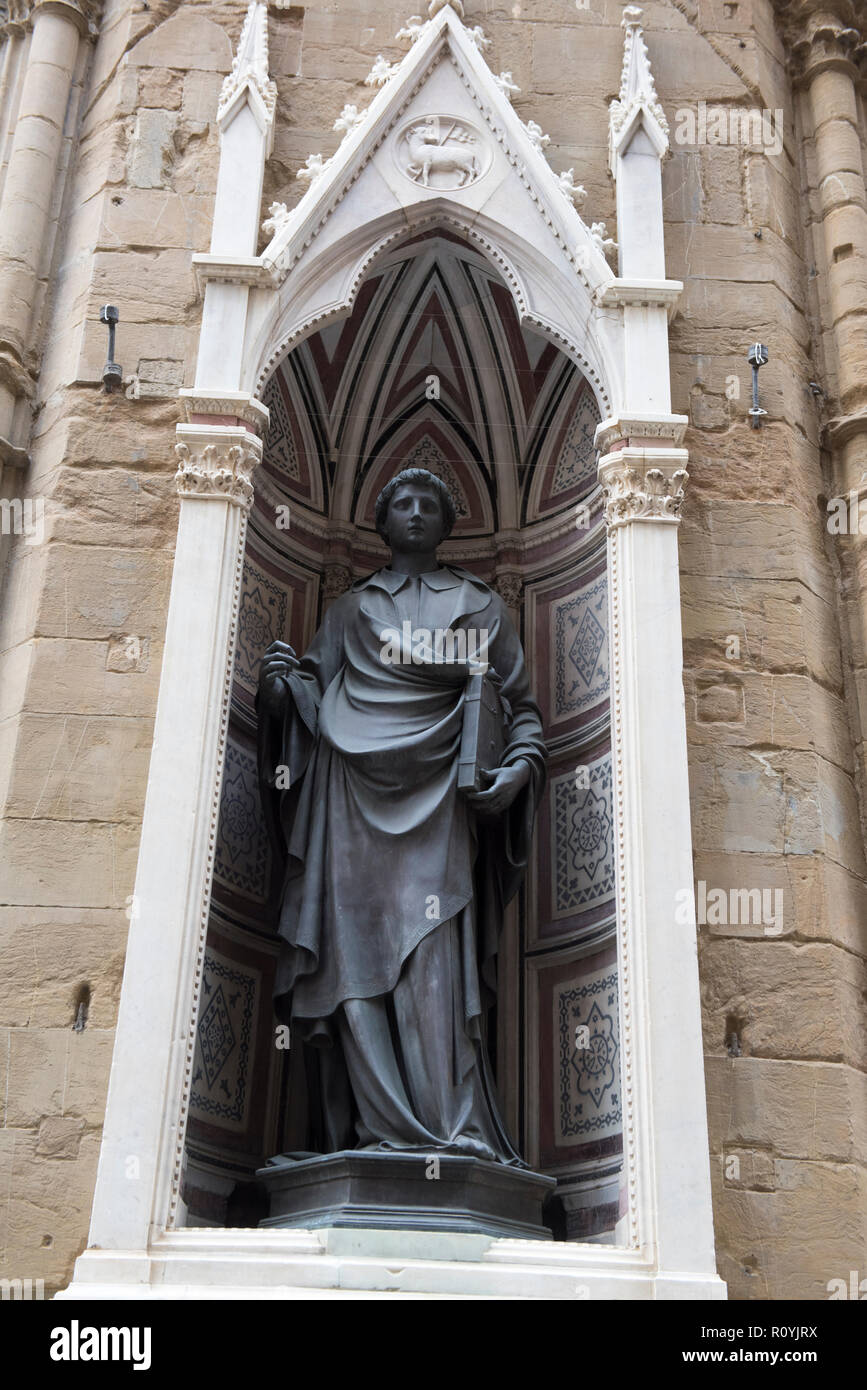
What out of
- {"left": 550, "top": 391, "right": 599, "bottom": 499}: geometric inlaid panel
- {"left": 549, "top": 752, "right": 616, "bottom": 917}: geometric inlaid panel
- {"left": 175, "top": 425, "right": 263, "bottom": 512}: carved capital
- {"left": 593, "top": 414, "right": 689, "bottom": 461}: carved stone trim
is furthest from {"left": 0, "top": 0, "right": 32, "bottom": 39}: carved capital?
{"left": 549, "top": 752, "right": 616, "bottom": 917}: geometric inlaid panel

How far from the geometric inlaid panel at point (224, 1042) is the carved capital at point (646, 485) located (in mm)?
2229

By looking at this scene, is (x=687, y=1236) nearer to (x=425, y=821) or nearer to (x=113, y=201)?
(x=425, y=821)

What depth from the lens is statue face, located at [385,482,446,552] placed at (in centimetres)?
668

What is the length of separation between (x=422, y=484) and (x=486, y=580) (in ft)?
2.55

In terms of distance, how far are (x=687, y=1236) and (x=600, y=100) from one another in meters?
5.06

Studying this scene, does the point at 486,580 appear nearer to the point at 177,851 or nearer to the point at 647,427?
the point at 647,427

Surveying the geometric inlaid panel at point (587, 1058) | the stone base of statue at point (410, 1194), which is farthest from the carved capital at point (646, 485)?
the stone base of statue at point (410, 1194)

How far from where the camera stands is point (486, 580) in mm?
7402

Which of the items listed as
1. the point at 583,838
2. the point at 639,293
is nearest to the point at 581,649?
the point at 583,838

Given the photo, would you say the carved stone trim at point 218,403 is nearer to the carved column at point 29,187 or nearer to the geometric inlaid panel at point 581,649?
the carved column at point 29,187

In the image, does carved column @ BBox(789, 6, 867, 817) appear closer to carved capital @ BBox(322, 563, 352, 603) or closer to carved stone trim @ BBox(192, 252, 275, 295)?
carved capital @ BBox(322, 563, 352, 603)

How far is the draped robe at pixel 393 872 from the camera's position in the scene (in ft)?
18.3

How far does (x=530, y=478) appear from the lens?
7445mm
